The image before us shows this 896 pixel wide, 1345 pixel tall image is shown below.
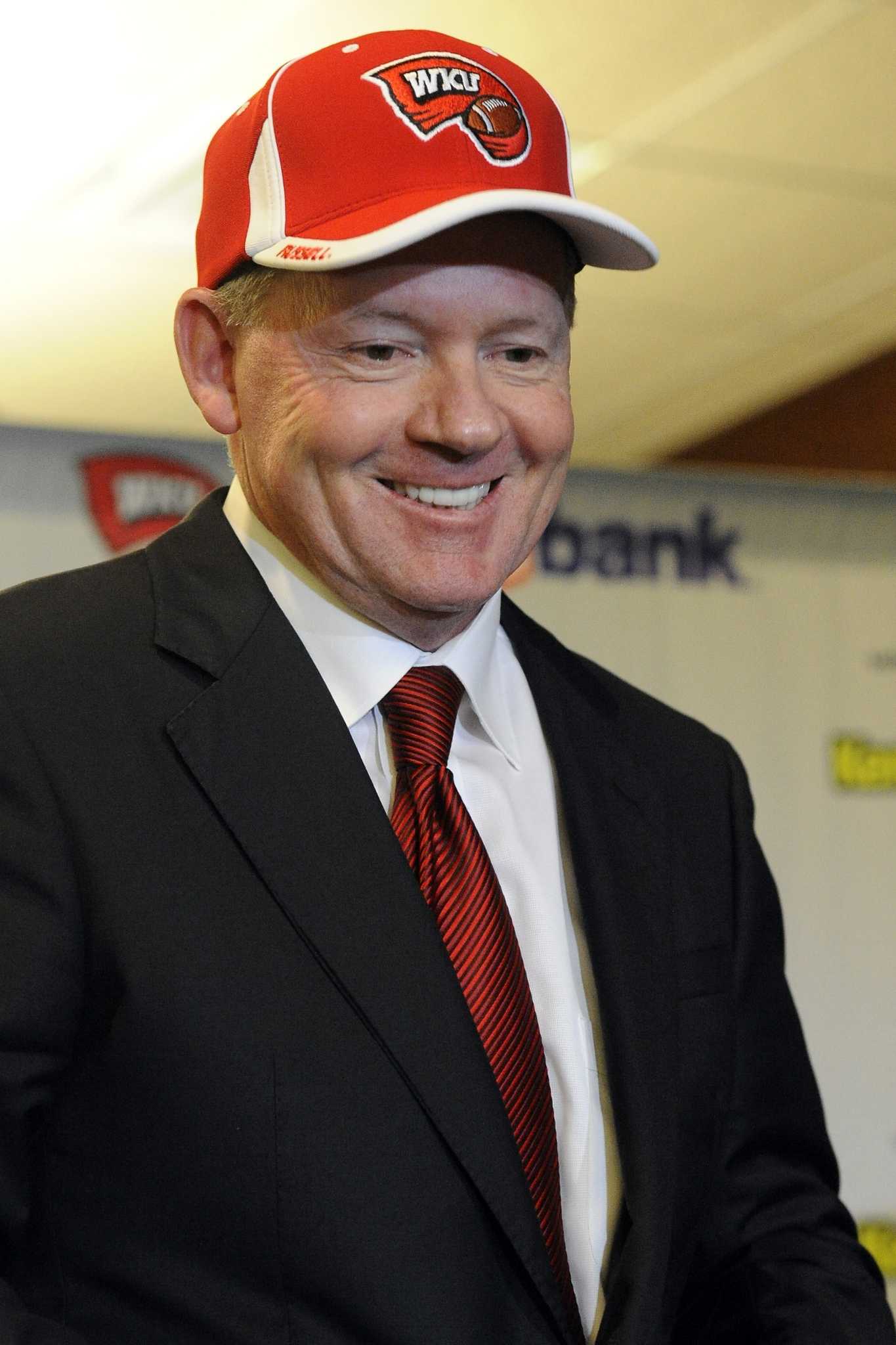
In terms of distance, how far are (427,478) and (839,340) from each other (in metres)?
4.12

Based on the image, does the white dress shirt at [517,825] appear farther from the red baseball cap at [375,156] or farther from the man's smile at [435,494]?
the red baseball cap at [375,156]

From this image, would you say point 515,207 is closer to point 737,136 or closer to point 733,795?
point 733,795

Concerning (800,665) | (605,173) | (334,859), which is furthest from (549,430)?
(605,173)

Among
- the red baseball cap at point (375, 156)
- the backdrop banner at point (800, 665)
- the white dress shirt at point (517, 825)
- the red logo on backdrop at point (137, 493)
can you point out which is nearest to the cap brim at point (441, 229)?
the red baseball cap at point (375, 156)

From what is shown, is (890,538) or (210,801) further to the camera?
(890,538)

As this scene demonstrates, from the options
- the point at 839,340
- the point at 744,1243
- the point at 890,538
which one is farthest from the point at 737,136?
the point at 744,1243

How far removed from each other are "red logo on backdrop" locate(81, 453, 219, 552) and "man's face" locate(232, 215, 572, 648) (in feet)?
3.85

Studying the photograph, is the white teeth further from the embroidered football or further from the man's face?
the embroidered football

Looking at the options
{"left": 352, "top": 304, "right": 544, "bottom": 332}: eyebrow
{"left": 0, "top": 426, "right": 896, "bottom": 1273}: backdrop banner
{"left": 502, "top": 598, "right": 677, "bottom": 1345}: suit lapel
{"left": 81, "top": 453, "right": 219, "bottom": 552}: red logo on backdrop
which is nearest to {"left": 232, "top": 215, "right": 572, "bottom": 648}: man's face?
{"left": 352, "top": 304, "right": 544, "bottom": 332}: eyebrow

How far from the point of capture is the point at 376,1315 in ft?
3.16

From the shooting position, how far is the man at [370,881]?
3.16 ft

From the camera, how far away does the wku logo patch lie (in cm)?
106

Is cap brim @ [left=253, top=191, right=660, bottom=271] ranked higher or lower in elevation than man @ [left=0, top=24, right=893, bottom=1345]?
higher

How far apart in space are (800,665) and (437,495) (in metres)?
1.61
